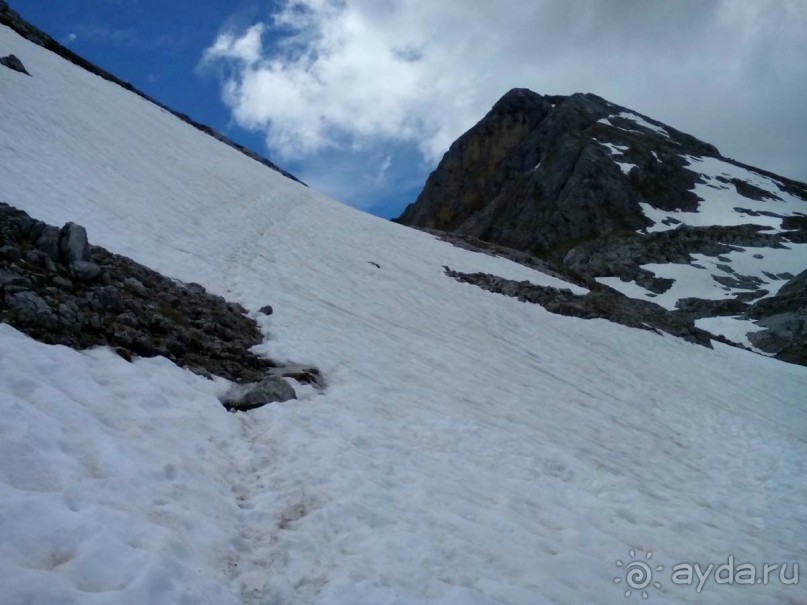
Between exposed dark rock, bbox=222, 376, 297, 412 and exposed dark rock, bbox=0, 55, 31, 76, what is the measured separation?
101 feet

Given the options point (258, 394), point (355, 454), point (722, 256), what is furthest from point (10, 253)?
point (722, 256)

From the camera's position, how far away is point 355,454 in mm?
8828

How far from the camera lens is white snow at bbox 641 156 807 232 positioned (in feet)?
277

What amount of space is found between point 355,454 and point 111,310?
17.8ft

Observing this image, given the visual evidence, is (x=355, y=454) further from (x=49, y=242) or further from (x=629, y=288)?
(x=629, y=288)

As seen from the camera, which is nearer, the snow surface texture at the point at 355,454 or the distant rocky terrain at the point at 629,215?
the snow surface texture at the point at 355,454

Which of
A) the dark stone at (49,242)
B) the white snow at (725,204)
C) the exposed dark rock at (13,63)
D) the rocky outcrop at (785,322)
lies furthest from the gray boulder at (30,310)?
the white snow at (725,204)

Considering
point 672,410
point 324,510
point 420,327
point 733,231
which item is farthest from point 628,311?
point 733,231

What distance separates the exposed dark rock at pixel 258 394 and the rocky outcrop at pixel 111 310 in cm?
3

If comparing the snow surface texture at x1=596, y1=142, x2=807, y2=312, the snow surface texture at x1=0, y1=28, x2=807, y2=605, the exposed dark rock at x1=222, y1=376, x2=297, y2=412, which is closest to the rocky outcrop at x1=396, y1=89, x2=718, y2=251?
the snow surface texture at x1=596, y1=142, x2=807, y2=312

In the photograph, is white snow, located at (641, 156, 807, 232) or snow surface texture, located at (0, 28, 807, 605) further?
white snow, located at (641, 156, 807, 232)

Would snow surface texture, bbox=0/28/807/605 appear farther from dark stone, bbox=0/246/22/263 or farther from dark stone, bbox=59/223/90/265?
dark stone, bbox=59/223/90/265

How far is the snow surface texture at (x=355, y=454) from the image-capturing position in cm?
569

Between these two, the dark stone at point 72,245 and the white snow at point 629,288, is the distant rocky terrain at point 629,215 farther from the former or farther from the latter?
the dark stone at point 72,245
